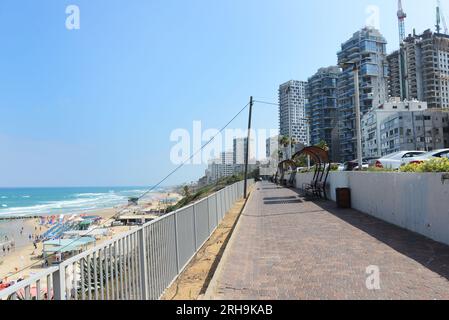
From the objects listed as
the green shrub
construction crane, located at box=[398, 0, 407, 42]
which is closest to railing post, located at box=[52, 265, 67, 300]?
the green shrub

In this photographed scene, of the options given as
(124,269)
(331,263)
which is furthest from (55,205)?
(124,269)

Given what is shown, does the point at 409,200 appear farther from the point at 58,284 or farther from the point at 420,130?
the point at 420,130

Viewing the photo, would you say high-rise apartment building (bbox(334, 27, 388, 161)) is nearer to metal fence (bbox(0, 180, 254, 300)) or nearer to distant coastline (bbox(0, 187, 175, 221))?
Result: distant coastline (bbox(0, 187, 175, 221))

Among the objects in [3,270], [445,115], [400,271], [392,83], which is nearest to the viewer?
[400,271]

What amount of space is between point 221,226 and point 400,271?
8.17 meters

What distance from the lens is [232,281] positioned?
19.0 ft

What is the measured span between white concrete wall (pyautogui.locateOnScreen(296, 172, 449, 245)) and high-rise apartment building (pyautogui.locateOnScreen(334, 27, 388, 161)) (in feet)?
Answer: 334

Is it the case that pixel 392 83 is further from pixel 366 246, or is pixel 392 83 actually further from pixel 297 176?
pixel 366 246

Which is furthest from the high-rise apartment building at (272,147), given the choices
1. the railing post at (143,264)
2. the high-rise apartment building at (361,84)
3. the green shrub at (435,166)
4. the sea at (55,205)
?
the railing post at (143,264)

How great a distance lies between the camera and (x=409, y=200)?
9.05m

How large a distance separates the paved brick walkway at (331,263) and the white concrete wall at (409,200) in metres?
0.29

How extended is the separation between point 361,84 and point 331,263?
114799 millimetres
